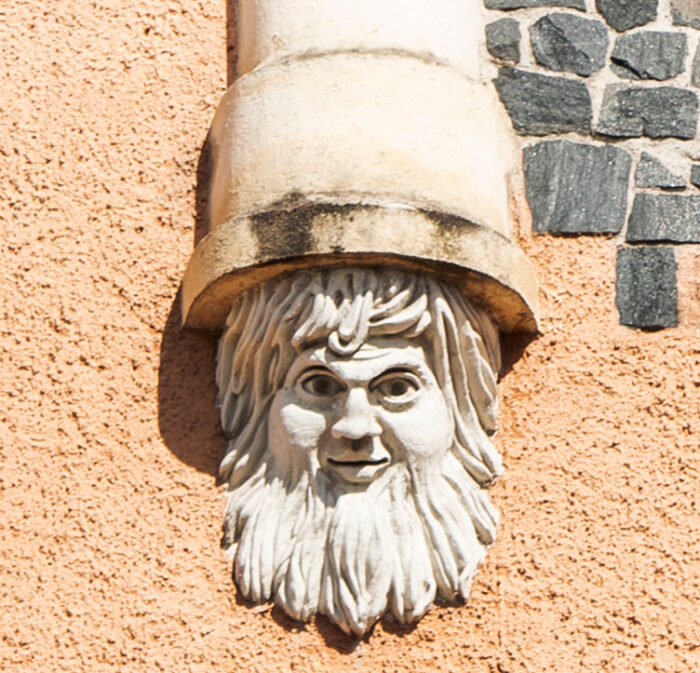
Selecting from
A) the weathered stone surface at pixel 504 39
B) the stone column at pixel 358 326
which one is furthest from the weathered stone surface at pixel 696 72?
the stone column at pixel 358 326

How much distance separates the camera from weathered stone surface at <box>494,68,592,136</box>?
3641 millimetres

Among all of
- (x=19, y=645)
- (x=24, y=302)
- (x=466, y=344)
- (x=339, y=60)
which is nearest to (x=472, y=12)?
(x=339, y=60)

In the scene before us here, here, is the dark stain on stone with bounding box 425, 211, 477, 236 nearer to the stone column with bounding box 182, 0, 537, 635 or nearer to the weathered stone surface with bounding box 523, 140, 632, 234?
the stone column with bounding box 182, 0, 537, 635

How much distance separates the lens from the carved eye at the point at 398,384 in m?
3.28

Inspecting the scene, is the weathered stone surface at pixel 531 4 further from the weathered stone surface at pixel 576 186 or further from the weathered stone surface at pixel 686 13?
the weathered stone surface at pixel 576 186

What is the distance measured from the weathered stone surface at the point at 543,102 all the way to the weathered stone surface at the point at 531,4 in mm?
155

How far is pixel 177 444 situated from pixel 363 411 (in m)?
0.37

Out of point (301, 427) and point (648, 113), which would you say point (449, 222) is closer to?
point (301, 427)

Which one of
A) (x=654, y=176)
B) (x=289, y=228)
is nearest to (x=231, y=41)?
(x=289, y=228)

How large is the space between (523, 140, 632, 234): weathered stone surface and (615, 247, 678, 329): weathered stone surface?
7 cm

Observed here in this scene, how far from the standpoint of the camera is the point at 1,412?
341cm

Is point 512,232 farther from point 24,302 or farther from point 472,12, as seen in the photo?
point 24,302

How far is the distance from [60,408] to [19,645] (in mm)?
431

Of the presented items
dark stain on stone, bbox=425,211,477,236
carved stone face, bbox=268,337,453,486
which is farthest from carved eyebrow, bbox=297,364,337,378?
dark stain on stone, bbox=425,211,477,236
